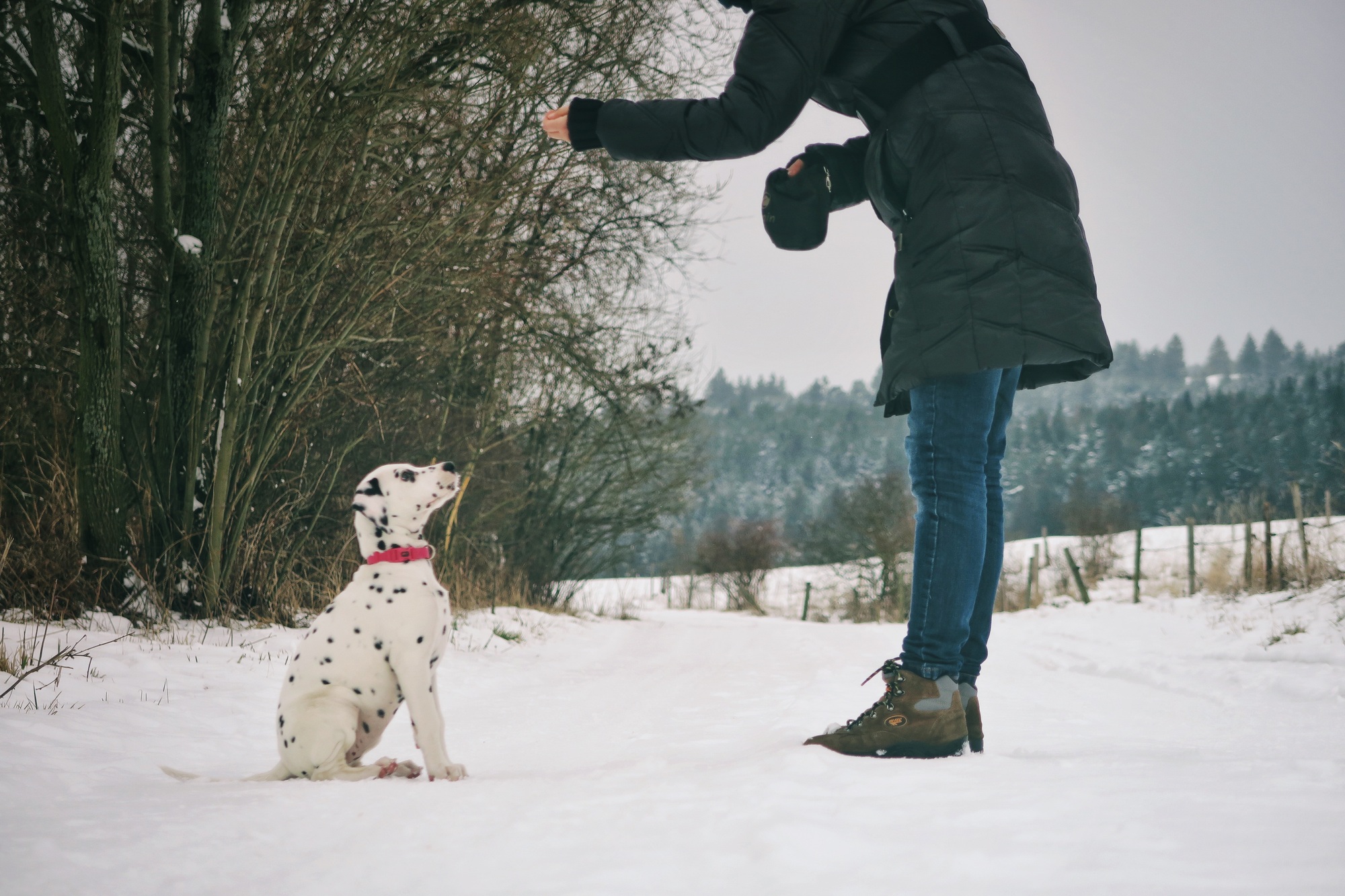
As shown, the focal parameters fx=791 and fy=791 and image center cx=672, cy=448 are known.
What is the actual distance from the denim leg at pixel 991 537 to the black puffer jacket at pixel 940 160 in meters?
0.26

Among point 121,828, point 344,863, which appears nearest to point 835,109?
point 344,863

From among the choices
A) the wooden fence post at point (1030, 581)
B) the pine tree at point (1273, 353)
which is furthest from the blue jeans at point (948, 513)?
the pine tree at point (1273, 353)

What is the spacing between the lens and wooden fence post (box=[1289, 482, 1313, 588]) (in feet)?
35.9

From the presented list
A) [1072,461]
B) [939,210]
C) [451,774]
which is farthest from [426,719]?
[1072,461]

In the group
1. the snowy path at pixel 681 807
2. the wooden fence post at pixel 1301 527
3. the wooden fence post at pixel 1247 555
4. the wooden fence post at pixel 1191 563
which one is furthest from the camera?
the wooden fence post at pixel 1191 563

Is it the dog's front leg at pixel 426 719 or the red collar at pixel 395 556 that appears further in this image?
the red collar at pixel 395 556

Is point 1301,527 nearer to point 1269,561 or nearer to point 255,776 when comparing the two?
point 1269,561

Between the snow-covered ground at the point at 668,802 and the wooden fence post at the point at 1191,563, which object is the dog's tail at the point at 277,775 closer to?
the snow-covered ground at the point at 668,802

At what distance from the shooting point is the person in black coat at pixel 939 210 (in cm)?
205

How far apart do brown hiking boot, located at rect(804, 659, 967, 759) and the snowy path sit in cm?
12

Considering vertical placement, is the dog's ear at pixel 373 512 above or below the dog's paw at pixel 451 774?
above

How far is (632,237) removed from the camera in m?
10.6

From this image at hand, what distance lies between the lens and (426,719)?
2.29 m

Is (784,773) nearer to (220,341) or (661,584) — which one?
(220,341)
